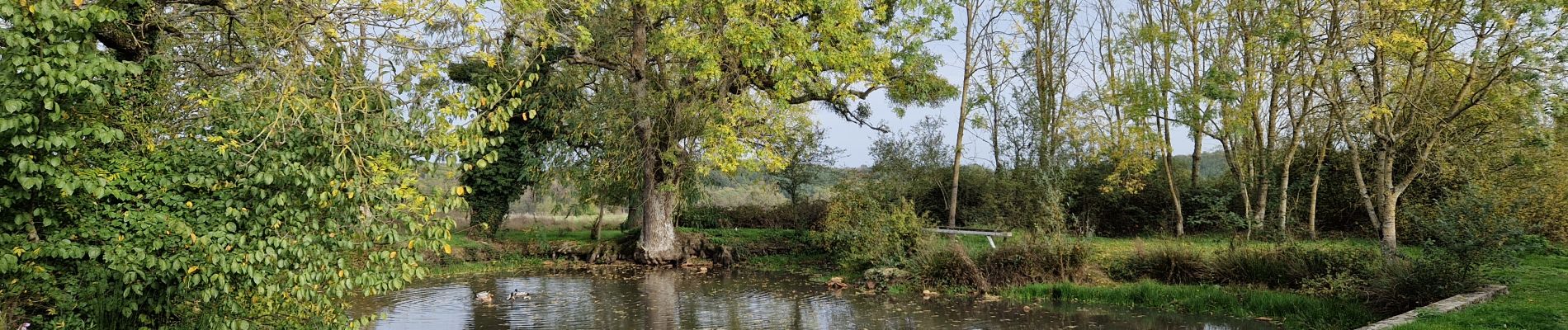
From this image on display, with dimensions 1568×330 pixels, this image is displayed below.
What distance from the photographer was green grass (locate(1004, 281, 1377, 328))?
997 centimetres

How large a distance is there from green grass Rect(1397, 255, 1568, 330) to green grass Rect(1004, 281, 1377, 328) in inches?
49.0

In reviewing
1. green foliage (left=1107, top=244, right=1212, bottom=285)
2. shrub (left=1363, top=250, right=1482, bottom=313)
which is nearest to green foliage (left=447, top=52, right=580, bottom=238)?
green foliage (left=1107, top=244, right=1212, bottom=285)

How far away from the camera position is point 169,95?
7.41 metres

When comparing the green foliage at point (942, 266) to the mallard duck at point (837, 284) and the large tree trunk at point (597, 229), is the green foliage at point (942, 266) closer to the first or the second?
the mallard duck at point (837, 284)

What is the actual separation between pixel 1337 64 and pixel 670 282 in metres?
11.5

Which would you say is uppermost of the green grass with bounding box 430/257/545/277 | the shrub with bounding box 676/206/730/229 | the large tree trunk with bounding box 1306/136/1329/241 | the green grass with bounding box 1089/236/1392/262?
the large tree trunk with bounding box 1306/136/1329/241

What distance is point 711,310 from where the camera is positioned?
12242 millimetres

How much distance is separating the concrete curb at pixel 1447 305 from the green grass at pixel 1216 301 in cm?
80

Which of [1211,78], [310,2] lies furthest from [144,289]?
[1211,78]

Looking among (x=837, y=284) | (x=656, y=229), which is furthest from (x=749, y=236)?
(x=837, y=284)

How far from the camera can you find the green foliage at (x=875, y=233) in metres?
16.3

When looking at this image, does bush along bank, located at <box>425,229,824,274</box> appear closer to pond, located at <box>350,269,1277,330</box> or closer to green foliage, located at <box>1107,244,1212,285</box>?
pond, located at <box>350,269,1277,330</box>

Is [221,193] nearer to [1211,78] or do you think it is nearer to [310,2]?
[310,2]

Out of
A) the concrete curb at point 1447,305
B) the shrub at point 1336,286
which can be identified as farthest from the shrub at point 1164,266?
the concrete curb at point 1447,305
